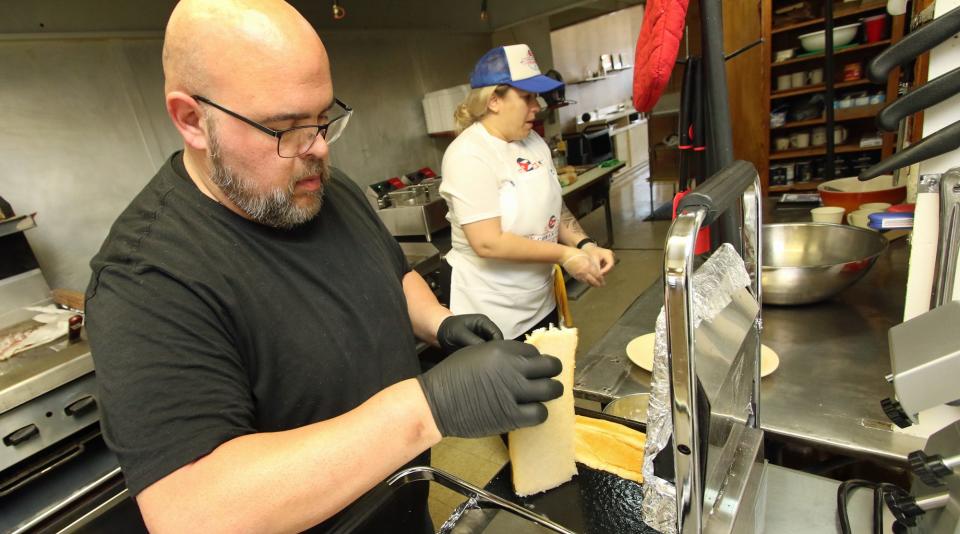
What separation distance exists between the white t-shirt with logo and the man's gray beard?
→ 0.71m

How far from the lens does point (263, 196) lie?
773 millimetres

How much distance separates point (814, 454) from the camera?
1088mm

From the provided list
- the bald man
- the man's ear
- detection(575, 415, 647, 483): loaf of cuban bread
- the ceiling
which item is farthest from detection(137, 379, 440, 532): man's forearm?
the ceiling

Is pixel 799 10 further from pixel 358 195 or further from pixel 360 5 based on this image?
pixel 358 195

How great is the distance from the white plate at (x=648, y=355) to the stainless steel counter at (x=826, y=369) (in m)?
0.02

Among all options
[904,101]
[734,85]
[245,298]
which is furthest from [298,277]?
[734,85]

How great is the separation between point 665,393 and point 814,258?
1.17 meters

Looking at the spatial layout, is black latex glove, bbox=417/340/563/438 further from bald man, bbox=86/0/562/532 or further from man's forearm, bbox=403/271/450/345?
man's forearm, bbox=403/271/450/345

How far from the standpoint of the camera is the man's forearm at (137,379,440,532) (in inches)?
22.1

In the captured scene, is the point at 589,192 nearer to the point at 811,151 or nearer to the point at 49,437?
the point at 811,151

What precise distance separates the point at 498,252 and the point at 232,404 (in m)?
1.00

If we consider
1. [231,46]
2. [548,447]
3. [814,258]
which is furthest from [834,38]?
[231,46]

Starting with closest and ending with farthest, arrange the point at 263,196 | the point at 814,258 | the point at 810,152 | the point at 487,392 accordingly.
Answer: the point at 487,392 < the point at 263,196 < the point at 814,258 < the point at 810,152

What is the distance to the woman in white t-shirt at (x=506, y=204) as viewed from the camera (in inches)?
59.4
